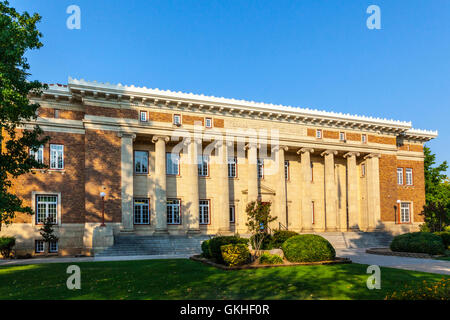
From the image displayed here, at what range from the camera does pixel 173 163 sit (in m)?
33.5

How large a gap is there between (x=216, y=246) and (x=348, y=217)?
83.4 ft

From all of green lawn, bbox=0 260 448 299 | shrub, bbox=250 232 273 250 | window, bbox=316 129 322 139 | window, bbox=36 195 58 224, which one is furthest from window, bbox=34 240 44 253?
window, bbox=316 129 322 139

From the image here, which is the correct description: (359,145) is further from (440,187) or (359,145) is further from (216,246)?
(216,246)

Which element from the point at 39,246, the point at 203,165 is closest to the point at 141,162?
the point at 203,165

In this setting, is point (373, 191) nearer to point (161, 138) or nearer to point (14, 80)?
point (161, 138)

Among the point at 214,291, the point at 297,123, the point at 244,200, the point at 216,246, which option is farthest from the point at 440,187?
the point at 214,291

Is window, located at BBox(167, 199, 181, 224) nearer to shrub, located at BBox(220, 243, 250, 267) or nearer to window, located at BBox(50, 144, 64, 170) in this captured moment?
window, located at BBox(50, 144, 64, 170)

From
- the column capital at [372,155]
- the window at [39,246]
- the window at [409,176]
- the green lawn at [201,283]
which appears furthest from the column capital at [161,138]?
the window at [409,176]

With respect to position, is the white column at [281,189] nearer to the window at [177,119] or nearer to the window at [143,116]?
the window at [177,119]

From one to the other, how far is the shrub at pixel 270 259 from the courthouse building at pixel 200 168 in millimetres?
12736

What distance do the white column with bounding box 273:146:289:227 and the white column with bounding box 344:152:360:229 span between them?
776 cm

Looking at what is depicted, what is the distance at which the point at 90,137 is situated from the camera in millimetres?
28984

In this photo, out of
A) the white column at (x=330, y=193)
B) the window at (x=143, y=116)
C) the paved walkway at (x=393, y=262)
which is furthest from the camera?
the white column at (x=330, y=193)

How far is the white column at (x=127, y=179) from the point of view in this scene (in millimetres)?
29297
